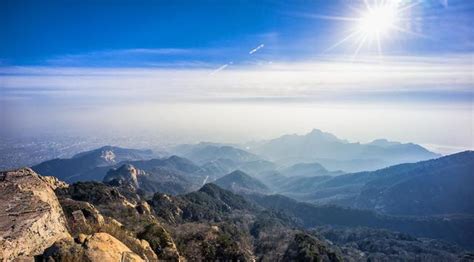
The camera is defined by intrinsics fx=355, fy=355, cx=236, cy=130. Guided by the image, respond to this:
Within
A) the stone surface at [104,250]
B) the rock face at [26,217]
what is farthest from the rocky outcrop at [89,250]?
the rock face at [26,217]

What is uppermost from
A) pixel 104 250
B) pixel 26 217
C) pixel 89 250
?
pixel 26 217

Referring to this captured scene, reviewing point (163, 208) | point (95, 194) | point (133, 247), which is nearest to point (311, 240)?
point (163, 208)

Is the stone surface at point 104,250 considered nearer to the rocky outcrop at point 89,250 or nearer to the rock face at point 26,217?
the rocky outcrop at point 89,250

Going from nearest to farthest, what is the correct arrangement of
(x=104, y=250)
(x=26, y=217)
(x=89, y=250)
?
(x=26, y=217), (x=89, y=250), (x=104, y=250)

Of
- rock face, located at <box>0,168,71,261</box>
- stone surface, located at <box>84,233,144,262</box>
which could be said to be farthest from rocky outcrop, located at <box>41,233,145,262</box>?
rock face, located at <box>0,168,71,261</box>

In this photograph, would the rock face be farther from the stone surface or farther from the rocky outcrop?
the stone surface

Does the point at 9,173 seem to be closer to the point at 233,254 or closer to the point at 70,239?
the point at 70,239

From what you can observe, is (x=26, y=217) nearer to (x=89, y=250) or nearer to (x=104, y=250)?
(x=89, y=250)

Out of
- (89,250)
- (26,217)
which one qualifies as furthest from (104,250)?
(26,217)
